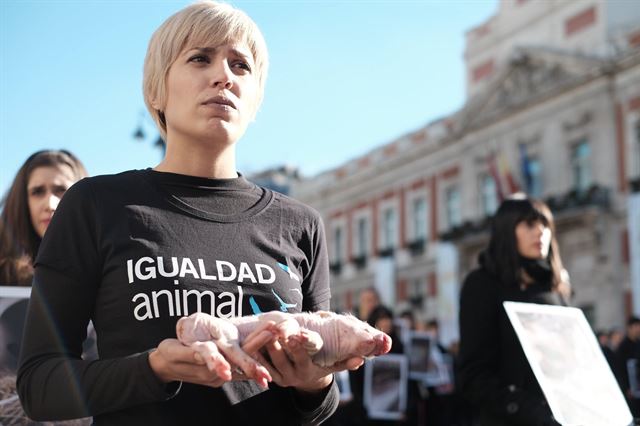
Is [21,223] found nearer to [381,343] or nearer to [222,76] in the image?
[222,76]

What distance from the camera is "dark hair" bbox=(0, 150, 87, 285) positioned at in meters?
2.98

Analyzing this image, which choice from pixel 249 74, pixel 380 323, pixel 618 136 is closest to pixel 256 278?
pixel 249 74

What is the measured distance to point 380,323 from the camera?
8.62 meters

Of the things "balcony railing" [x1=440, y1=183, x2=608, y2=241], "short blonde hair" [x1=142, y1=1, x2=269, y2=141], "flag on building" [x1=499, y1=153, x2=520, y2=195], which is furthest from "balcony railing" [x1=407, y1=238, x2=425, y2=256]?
"short blonde hair" [x1=142, y1=1, x2=269, y2=141]

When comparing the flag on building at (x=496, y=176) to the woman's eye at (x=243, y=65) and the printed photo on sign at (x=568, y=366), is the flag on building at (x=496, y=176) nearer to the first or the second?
the printed photo on sign at (x=568, y=366)

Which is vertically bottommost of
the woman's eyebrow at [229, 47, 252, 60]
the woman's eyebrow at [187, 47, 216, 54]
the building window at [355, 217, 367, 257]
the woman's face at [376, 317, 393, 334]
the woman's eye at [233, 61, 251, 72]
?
the woman's face at [376, 317, 393, 334]

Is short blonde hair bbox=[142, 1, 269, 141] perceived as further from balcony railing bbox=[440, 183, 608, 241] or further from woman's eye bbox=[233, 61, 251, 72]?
balcony railing bbox=[440, 183, 608, 241]

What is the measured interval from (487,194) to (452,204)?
94.6 inches

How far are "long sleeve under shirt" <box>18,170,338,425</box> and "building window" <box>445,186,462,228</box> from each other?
3263 cm

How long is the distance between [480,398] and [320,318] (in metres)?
2.15

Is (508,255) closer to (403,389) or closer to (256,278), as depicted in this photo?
(256,278)

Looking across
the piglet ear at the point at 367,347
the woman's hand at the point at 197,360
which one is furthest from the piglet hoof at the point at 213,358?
the piglet ear at the point at 367,347

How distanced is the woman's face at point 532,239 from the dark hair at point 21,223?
1675mm

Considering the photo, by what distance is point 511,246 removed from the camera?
147 inches
